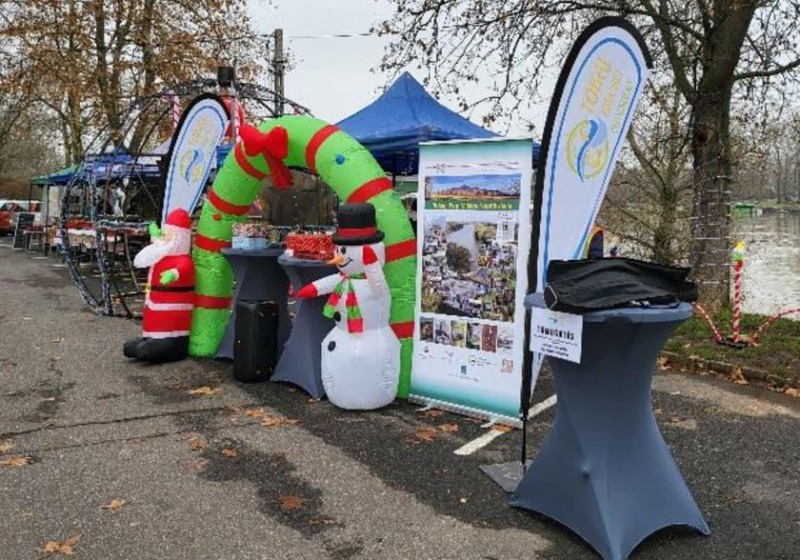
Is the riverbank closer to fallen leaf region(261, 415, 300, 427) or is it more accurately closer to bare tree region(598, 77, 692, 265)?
bare tree region(598, 77, 692, 265)

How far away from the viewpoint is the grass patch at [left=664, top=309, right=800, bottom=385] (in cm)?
722

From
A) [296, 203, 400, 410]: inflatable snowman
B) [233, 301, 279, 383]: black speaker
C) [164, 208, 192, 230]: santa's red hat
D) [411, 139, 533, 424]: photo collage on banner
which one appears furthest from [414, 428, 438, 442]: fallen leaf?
[164, 208, 192, 230]: santa's red hat

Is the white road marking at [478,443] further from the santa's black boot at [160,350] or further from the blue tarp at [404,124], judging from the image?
the blue tarp at [404,124]

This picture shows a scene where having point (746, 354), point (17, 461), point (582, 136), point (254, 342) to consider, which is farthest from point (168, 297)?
point (746, 354)

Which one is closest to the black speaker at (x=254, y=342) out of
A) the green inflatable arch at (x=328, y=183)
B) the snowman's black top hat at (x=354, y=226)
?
the green inflatable arch at (x=328, y=183)

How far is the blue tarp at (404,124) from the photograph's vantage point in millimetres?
8781

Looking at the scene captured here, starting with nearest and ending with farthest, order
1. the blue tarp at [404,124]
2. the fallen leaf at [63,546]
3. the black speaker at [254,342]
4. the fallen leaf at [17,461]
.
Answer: the fallen leaf at [63,546]
the fallen leaf at [17,461]
the black speaker at [254,342]
the blue tarp at [404,124]

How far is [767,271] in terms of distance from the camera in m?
20.5

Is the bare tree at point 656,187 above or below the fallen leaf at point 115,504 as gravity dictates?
above

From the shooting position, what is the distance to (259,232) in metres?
7.28

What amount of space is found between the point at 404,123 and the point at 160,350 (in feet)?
13.3

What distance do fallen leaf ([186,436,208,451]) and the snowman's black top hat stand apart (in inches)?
70.4

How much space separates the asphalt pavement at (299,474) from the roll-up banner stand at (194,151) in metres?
2.72

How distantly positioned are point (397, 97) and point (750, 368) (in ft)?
18.6
